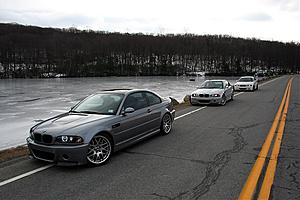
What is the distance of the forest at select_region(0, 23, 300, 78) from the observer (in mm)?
116250

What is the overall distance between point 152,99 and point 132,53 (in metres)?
137

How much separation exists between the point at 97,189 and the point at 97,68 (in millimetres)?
123016

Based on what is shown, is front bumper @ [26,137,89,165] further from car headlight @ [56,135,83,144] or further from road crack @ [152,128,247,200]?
road crack @ [152,128,247,200]

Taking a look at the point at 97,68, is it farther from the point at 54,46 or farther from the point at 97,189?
the point at 97,189

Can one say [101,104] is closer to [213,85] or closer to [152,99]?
[152,99]

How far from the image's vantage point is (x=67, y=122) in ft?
18.0

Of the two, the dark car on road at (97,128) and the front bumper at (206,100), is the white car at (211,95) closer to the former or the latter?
the front bumper at (206,100)

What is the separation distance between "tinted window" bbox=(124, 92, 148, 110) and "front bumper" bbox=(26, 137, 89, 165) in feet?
5.53

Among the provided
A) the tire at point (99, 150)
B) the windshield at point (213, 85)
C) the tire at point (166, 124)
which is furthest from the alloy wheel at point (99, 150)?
the windshield at point (213, 85)

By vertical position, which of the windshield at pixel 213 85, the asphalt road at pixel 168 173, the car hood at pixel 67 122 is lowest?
the asphalt road at pixel 168 173

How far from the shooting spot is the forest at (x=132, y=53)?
116 m

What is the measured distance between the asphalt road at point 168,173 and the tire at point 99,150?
150 millimetres

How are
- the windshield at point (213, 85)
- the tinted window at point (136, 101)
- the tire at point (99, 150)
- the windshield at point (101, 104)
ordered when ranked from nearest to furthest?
the tire at point (99, 150)
the windshield at point (101, 104)
the tinted window at point (136, 101)
the windshield at point (213, 85)

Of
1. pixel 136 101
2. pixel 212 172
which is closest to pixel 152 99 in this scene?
pixel 136 101
